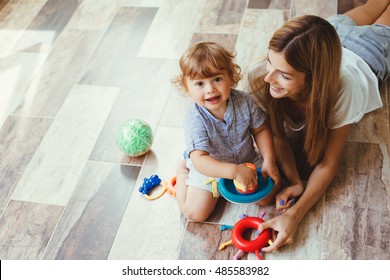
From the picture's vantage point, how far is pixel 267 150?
4.86ft

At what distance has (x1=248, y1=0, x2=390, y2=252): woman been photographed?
1281mm

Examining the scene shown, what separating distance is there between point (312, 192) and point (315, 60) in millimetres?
417

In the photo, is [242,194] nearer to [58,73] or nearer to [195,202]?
[195,202]

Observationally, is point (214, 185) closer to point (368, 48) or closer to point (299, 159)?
point (299, 159)

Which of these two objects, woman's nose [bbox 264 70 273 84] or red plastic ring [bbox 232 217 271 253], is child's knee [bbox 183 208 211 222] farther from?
woman's nose [bbox 264 70 273 84]

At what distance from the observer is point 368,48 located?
66.6 inches

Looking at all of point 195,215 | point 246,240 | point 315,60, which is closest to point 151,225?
point 195,215

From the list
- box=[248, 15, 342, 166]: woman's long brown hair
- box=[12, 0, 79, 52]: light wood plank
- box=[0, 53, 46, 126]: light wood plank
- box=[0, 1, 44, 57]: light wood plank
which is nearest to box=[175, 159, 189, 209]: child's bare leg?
box=[248, 15, 342, 166]: woman's long brown hair

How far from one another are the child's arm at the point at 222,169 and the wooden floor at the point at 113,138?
0.17 metres

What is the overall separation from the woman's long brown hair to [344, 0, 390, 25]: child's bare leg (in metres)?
0.57

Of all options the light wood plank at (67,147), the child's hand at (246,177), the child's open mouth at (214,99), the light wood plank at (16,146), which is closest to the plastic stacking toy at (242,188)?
the child's hand at (246,177)

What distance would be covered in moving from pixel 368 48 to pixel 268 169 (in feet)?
1.96

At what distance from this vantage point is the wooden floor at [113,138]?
1.49m
